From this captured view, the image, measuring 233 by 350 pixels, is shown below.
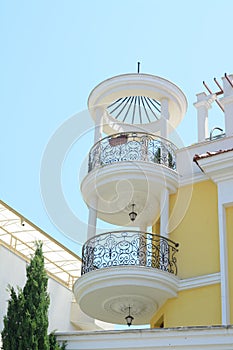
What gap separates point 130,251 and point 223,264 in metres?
2.40

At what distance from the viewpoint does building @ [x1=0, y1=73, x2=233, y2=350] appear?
56.9 feet

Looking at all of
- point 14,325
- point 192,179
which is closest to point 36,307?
point 14,325

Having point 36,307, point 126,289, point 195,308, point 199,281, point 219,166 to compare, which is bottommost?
point 36,307

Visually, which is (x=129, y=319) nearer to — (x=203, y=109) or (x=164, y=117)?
(x=164, y=117)

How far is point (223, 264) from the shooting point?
17.1 m

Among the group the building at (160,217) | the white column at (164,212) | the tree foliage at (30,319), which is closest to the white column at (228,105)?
the building at (160,217)

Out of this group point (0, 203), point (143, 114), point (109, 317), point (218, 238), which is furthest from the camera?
point (0, 203)

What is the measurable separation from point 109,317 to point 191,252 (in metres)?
3.26

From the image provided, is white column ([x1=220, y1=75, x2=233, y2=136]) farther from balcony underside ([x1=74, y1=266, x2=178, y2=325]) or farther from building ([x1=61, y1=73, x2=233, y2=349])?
balcony underside ([x1=74, y1=266, x2=178, y2=325])

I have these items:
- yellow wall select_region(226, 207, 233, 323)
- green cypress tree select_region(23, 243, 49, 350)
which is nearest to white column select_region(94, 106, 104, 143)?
yellow wall select_region(226, 207, 233, 323)

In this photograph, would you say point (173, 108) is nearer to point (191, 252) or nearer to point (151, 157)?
point (151, 157)

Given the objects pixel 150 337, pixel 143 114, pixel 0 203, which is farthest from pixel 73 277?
pixel 150 337

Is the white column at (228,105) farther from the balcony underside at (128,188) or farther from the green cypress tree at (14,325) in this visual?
the green cypress tree at (14,325)

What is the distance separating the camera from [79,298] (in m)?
18.3
